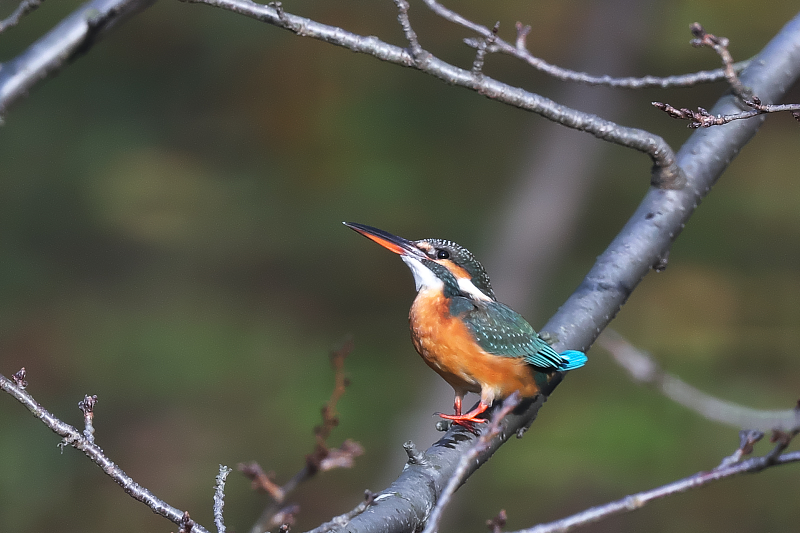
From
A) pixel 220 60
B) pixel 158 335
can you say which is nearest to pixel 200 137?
pixel 220 60

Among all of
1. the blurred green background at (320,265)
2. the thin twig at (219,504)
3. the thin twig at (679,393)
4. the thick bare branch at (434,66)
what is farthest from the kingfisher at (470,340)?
the blurred green background at (320,265)

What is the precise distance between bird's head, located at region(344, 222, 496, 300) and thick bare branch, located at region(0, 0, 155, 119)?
4.05ft

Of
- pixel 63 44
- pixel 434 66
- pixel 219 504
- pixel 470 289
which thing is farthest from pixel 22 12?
pixel 470 289

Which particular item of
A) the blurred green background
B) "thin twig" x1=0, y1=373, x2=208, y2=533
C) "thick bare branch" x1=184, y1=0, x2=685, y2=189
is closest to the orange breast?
"thick bare branch" x1=184, y1=0, x2=685, y2=189

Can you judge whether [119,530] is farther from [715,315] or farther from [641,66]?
[641,66]

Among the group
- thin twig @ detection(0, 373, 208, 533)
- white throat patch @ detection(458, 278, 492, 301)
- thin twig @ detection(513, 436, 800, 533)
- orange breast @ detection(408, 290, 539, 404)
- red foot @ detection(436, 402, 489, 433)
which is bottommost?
thin twig @ detection(0, 373, 208, 533)

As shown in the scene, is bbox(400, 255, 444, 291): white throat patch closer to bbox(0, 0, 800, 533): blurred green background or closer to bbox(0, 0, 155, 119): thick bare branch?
bbox(0, 0, 155, 119): thick bare branch

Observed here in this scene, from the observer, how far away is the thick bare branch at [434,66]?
1.92 m

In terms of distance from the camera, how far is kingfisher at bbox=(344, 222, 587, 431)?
241 cm

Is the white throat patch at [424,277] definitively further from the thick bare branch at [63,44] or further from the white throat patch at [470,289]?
the thick bare branch at [63,44]

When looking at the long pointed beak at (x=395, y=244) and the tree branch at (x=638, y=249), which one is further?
the long pointed beak at (x=395, y=244)

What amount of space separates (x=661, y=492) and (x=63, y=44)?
1.62 metres

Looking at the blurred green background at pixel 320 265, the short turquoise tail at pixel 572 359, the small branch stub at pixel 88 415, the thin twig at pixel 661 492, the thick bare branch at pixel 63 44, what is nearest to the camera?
the thin twig at pixel 661 492

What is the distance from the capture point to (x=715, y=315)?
8586 millimetres
